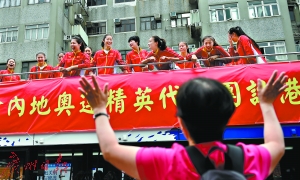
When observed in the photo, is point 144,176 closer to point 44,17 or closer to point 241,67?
point 241,67

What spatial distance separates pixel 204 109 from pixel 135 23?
17751 millimetres

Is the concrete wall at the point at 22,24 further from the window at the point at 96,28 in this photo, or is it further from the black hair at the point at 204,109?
the black hair at the point at 204,109

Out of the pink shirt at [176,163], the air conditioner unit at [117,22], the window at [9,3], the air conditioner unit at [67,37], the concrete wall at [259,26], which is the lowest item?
the pink shirt at [176,163]

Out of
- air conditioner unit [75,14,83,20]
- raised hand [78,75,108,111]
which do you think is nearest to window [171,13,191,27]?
air conditioner unit [75,14,83,20]

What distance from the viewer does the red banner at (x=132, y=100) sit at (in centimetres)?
463

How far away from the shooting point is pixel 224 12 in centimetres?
1535

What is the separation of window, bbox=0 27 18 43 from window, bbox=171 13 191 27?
9.64 metres

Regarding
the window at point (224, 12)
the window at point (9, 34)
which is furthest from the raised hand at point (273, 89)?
the window at point (9, 34)

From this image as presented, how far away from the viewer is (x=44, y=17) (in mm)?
16328

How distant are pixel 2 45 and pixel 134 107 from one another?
14.6 metres

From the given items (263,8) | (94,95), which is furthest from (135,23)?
(94,95)

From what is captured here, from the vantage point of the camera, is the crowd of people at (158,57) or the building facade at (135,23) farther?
the building facade at (135,23)

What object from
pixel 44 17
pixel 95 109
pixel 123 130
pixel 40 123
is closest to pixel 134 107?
pixel 123 130

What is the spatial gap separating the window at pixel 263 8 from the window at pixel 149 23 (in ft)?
18.8
